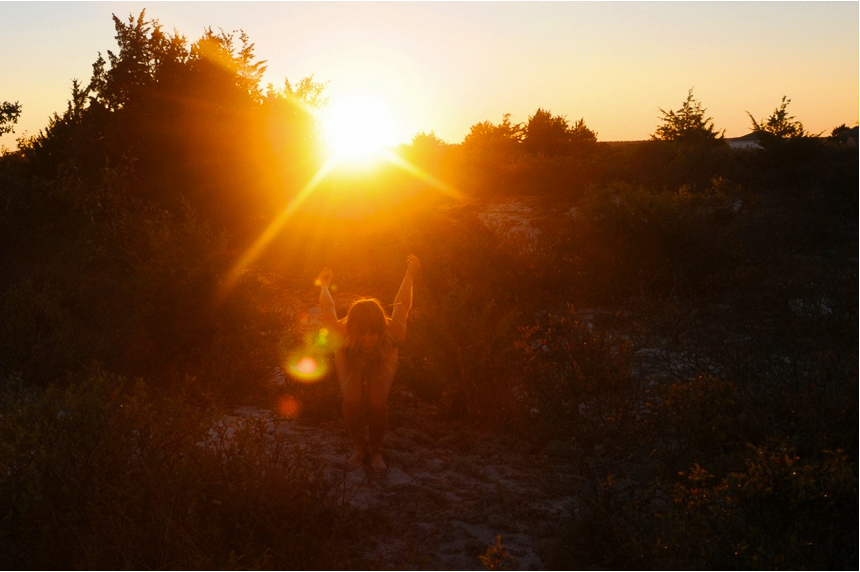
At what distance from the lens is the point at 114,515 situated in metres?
3.86

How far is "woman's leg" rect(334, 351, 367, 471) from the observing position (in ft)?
17.2

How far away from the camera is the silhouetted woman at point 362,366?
5.16 meters

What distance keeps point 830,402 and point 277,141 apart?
12.8m

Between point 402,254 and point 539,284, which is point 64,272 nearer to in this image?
point 402,254

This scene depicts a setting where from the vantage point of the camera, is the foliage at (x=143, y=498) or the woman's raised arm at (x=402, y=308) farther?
the woman's raised arm at (x=402, y=308)

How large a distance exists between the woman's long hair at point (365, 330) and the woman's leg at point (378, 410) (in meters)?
0.08

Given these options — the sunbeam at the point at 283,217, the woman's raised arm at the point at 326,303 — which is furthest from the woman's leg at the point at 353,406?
the sunbeam at the point at 283,217

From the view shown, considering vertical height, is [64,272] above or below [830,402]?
above

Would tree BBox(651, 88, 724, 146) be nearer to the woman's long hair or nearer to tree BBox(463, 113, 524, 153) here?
tree BBox(463, 113, 524, 153)

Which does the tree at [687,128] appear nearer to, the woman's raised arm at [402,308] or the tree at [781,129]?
the tree at [781,129]

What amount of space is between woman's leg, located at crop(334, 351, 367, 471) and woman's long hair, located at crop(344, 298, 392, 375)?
0.21ft

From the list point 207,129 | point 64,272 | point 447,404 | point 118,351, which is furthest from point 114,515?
point 207,129

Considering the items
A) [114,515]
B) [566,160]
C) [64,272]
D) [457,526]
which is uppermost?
[566,160]

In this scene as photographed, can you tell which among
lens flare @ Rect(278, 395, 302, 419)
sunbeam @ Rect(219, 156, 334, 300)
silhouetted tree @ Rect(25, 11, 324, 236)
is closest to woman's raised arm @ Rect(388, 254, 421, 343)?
lens flare @ Rect(278, 395, 302, 419)
